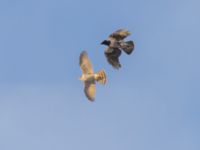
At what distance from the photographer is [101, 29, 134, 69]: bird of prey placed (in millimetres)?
23672

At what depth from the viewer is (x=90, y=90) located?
2262cm

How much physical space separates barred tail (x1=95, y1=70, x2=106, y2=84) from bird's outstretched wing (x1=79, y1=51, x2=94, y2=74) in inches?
21.9

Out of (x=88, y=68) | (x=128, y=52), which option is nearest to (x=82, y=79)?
(x=88, y=68)

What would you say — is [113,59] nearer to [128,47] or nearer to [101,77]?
[128,47]

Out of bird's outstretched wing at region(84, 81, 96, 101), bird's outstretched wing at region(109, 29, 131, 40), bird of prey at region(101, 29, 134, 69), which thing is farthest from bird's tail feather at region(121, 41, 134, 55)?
bird's outstretched wing at region(84, 81, 96, 101)

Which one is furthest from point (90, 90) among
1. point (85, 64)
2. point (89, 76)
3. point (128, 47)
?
point (128, 47)

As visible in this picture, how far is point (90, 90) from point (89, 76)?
512 millimetres

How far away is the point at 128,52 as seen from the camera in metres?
23.5

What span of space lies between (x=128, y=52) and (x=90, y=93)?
2.15 meters

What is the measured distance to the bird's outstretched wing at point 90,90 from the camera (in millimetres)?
22439

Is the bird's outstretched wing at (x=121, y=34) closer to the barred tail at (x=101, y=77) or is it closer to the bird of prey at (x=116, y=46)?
the bird of prey at (x=116, y=46)

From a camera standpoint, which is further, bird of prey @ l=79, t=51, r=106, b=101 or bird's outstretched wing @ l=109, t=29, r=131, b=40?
bird's outstretched wing @ l=109, t=29, r=131, b=40

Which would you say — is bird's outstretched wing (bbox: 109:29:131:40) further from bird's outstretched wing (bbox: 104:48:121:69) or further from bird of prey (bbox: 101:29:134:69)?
bird's outstretched wing (bbox: 104:48:121:69)

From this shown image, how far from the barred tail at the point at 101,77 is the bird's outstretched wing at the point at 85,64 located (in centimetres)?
56
